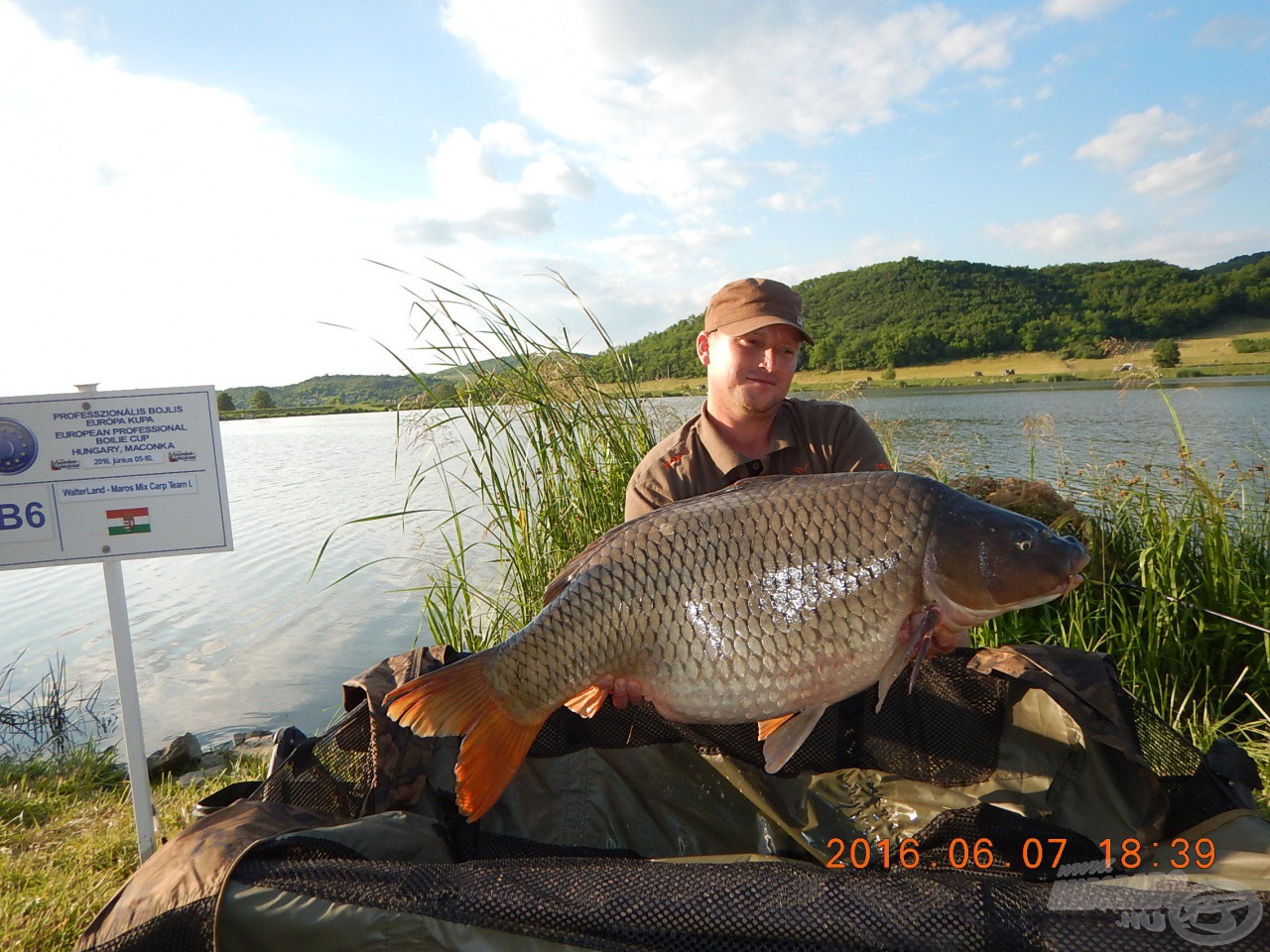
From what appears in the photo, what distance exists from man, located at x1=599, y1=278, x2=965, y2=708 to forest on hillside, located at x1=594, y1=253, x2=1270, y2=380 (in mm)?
13156

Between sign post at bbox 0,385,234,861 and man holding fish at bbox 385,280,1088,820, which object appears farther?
sign post at bbox 0,385,234,861

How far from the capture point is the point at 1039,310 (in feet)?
78.6

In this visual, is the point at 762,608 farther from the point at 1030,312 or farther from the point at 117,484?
the point at 1030,312

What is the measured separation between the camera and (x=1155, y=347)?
154 inches

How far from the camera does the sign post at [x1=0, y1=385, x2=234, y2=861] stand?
6.09 feet

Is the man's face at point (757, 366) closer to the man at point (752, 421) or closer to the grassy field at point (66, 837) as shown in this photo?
the man at point (752, 421)

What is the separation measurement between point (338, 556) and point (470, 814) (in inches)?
261

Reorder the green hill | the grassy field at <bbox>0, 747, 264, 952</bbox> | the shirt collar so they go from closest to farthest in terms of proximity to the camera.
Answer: the grassy field at <bbox>0, 747, 264, 952</bbox>
the shirt collar
the green hill

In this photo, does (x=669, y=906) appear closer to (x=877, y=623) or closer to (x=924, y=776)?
(x=877, y=623)

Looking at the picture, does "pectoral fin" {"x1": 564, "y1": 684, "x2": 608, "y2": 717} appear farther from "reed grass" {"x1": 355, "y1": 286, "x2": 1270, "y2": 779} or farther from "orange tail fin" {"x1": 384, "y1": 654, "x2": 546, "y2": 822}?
"reed grass" {"x1": 355, "y1": 286, "x2": 1270, "y2": 779}

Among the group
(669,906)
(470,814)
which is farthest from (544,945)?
(470,814)

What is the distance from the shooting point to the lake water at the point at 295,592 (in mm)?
4441

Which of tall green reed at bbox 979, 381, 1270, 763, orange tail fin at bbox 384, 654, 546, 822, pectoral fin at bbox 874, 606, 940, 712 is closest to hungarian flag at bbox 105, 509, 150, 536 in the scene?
orange tail fin at bbox 384, 654, 546, 822
